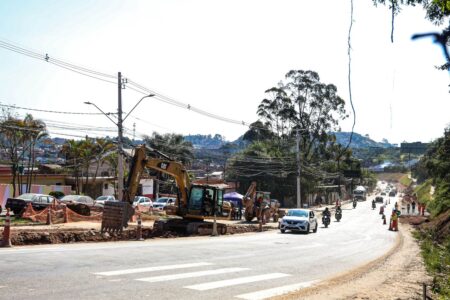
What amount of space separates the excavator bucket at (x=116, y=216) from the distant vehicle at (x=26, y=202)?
403 inches

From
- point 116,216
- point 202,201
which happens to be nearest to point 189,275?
point 116,216

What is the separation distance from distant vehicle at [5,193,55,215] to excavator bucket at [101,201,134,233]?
1023cm

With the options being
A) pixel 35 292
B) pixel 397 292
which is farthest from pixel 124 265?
pixel 397 292

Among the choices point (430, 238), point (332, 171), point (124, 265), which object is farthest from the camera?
point (332, 171)

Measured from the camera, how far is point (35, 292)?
10.1 m

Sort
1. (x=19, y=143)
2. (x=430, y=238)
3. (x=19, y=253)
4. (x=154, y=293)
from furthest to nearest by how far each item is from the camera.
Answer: (x=19, y=143)
(x=430, y=238)
(x=19, y=253)
(x=154, y=293)

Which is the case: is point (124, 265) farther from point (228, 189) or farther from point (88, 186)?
point (228, 189)

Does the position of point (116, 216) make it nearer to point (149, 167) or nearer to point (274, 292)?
point (149, 167)

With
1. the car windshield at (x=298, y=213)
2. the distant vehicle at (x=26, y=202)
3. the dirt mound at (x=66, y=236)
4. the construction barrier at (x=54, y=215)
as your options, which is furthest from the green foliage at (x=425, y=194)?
the dirt mound at (x=66, y=236)

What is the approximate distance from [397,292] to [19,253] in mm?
10465

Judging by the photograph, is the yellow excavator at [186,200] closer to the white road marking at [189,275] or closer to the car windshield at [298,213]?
the car windshield at [298,213]

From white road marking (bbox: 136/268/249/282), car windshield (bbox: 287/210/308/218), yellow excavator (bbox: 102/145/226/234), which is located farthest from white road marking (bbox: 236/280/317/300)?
car windshield (bbox: 287/210/308/218)

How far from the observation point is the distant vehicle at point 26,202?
110ft

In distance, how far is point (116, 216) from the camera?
985 inches
